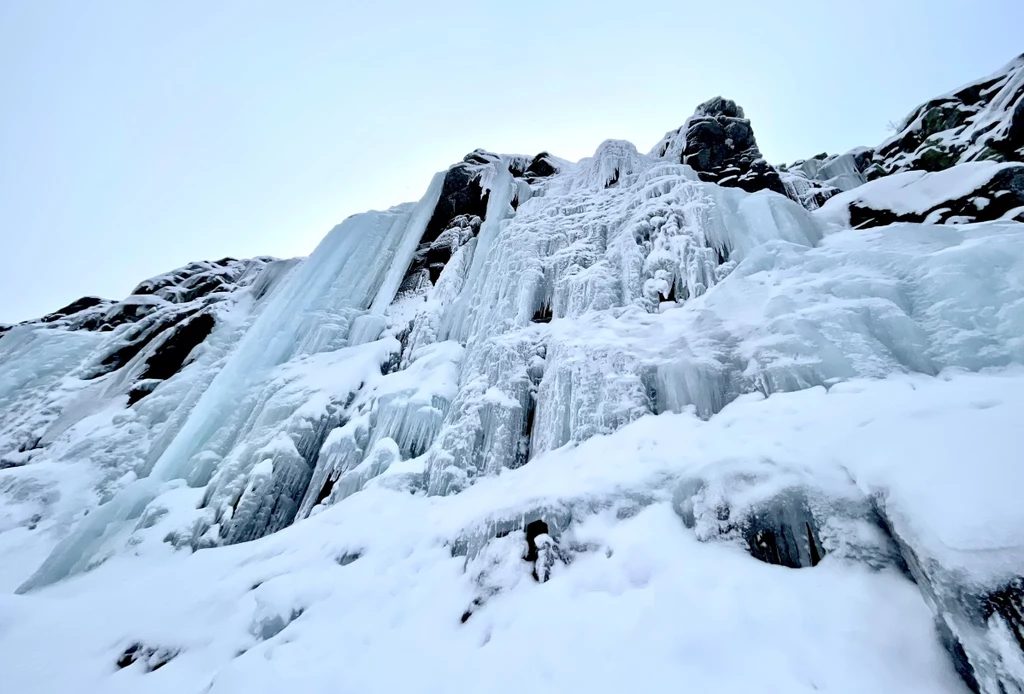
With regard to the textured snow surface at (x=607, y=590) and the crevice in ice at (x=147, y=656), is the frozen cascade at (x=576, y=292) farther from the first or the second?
the crevice in ice at (x=147, y=656)

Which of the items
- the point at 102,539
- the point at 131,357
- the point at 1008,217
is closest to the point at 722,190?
the point at 1008,217

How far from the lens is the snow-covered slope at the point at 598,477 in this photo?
9.18 feet

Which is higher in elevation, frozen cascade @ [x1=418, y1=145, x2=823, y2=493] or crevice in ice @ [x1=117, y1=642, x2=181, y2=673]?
frozen cascade @ [x1=418, y1=145, x2=823, y2=493]

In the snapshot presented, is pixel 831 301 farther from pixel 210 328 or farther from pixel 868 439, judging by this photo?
pixel 210 328

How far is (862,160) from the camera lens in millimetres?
18797

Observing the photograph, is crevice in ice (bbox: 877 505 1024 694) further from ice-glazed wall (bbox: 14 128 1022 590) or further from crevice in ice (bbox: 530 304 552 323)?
crevice in ice (bbox: 530 304 552 323)

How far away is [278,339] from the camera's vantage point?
1262 cm

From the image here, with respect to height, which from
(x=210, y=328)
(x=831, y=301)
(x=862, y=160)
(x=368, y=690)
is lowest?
(x=368, y=690)

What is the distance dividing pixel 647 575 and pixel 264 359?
1168 cm

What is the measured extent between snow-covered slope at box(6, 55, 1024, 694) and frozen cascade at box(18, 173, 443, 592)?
0.31 feet

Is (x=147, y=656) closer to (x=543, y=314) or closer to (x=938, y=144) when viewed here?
(x=543, y=314)

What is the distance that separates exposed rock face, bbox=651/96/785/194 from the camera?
1397 cm

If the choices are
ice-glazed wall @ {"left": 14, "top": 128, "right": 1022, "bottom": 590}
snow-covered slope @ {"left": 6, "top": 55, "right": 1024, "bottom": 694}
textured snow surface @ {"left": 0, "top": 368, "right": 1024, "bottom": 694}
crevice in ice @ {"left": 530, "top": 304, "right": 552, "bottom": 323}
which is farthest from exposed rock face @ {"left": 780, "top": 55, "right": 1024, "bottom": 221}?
textured snow surface @ {"left": 0, "top": 368, "right": 1024, "bottom": 694}

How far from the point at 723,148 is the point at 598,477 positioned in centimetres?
1467
